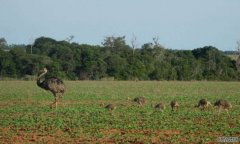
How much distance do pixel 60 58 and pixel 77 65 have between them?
2625 millimetres

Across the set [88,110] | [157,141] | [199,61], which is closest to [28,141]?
[157,141]

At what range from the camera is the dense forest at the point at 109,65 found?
54500 mm

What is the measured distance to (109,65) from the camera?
2195 inches

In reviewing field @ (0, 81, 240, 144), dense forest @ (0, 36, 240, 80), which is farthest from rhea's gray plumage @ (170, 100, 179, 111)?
dense forest @ (0, 36, 240, 80)

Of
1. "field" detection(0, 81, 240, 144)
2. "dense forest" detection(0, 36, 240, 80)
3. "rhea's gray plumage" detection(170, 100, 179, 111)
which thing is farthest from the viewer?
"dense forest" detection(0, 36, 240, 80)

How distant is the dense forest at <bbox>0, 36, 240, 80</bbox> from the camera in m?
54.5

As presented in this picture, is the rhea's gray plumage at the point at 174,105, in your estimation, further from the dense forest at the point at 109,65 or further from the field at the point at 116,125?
the dense forest at the point at 109,65

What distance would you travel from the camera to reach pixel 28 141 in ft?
38.4

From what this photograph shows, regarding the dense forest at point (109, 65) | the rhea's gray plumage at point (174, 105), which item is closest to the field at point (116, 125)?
the rhea's gray plumage at point (174, 105)

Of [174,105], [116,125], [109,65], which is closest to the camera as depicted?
[116,125]

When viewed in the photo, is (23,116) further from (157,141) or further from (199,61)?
(199,61)

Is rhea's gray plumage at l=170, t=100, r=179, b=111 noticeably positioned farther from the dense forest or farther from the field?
the dense forest

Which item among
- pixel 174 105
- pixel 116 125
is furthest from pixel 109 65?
pixel 116 125

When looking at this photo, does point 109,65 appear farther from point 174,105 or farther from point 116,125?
point 116,125
